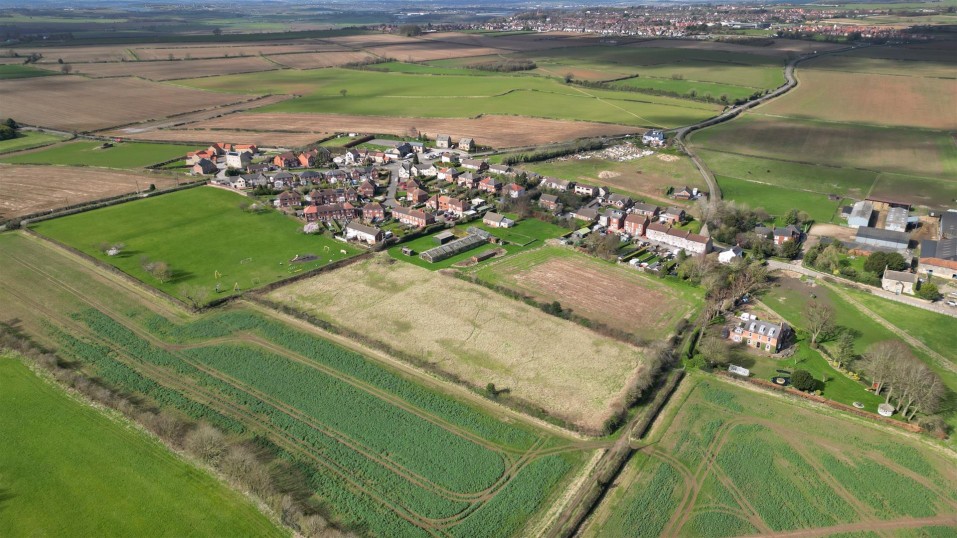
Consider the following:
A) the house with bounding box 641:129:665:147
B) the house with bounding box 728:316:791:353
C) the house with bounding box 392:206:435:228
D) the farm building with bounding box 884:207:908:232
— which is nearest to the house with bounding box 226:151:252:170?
the house with bounding box 392:206:435:228

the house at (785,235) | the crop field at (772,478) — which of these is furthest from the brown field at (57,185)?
the house at (785,235)

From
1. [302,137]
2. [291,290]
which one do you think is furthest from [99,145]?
[291,290]

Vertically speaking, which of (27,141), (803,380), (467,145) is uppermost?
(27,141)

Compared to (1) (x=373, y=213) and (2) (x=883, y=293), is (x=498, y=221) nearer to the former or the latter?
(1) (x=373, y=213)

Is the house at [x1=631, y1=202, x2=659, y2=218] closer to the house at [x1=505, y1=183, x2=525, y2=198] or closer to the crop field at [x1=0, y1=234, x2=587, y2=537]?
the house at [x1=505, y1=183, x2=525, y2=198]

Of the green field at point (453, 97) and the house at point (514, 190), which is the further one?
the green field at point (453, 97)

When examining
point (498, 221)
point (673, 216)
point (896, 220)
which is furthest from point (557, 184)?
point (896, 220)

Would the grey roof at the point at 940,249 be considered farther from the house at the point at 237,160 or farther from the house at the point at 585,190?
the house at the point at 237,160
